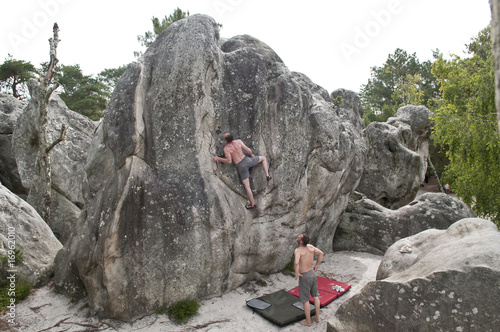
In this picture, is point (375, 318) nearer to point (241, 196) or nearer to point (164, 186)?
point (241, 196)

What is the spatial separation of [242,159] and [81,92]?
1968 cm

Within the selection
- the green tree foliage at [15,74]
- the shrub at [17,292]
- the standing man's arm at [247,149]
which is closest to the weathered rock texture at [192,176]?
the standing man's arm at [247,149]

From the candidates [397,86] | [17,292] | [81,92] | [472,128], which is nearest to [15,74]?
[81,92]

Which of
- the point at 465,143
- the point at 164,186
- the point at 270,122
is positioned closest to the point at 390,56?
the point at 465,143

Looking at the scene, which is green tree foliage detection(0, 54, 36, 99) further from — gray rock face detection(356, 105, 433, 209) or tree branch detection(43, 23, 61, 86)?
gray rock face detection(356, 105, 433, 209)

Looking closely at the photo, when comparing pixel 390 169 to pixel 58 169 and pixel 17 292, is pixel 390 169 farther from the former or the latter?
pixel 17 292

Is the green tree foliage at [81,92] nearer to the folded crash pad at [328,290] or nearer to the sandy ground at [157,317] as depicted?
the sandy ground at [157,317]

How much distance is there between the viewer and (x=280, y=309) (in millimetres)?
6785

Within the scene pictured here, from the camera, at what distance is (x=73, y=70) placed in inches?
933

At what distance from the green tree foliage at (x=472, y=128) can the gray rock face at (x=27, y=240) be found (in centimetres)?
1163

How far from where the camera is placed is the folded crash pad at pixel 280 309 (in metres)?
6.40

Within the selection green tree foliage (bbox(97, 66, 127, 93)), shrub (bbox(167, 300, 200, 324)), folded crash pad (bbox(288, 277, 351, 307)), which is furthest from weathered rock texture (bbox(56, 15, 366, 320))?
green tree foliage (bbox(97, 66, 127, 93))

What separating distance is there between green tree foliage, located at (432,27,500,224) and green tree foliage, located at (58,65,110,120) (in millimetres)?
20266

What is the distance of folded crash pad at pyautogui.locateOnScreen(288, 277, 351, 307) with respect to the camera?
23.4ft
